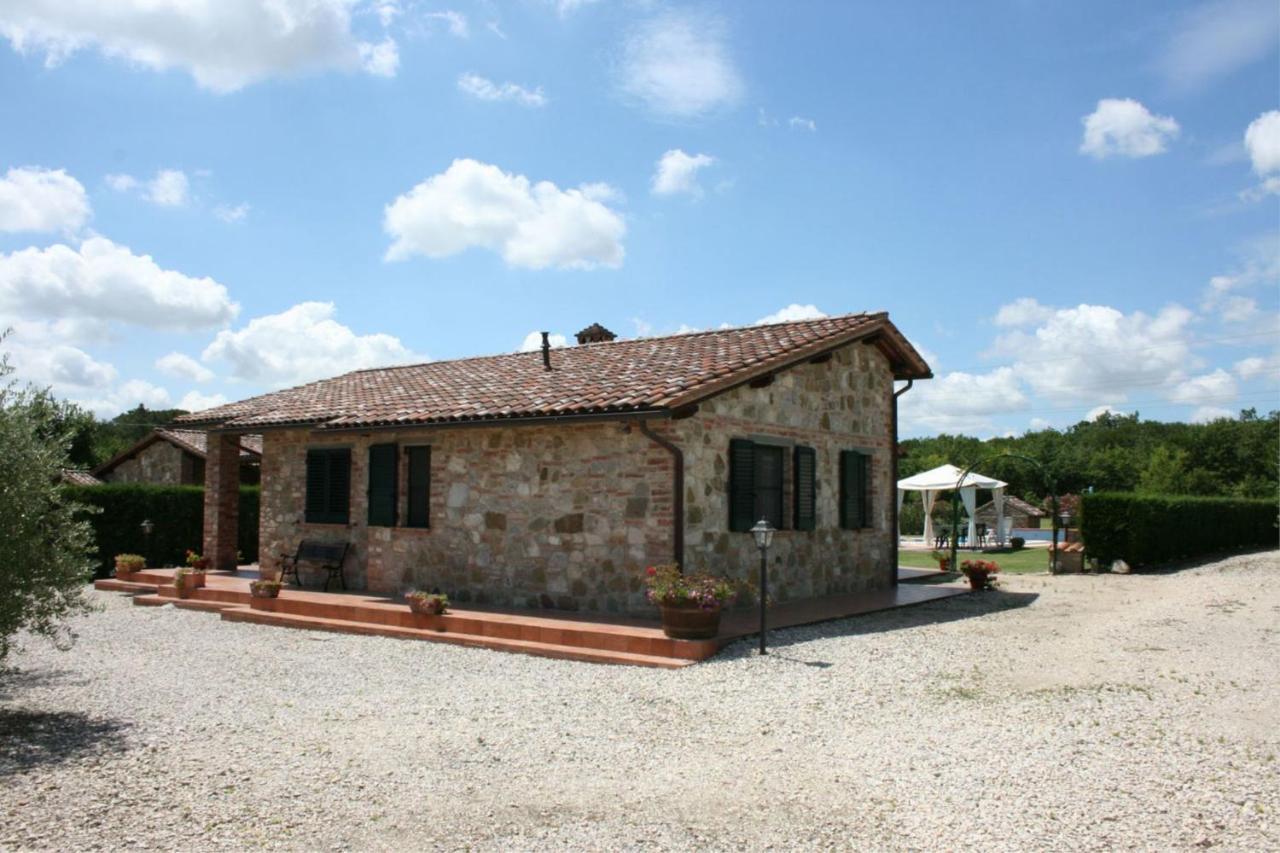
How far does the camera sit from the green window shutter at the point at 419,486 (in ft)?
43.1

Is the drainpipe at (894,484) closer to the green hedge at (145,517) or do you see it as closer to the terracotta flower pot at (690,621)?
the terracotta flower pot at (690,621)

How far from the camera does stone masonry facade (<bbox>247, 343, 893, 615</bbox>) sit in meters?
11.1

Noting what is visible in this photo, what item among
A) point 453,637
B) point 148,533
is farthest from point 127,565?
point 453,637

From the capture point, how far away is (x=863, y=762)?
5891mm

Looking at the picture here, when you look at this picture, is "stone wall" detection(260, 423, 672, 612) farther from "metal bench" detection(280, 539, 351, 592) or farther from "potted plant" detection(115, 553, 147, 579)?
"potted plant" detection(115, 553, 147, 579)

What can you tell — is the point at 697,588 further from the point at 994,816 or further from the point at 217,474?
the point at 217,474

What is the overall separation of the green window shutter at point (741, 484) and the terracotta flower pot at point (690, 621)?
239 cm

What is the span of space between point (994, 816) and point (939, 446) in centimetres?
6003

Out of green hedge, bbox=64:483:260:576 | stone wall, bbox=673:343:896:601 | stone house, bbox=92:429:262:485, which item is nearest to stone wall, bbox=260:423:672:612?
stone wall, bbox=673:343:896:601

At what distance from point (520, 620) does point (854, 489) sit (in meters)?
5.97

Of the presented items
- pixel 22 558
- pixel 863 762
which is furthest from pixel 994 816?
pixel 22 558

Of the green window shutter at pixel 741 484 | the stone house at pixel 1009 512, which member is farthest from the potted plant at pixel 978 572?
the stone house at pixel 1009 512

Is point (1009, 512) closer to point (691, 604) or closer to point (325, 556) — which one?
point (325, 556)

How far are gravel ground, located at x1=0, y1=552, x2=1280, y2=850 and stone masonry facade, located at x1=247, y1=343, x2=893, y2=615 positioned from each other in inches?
70.3
